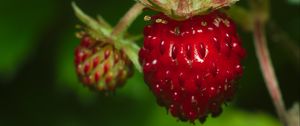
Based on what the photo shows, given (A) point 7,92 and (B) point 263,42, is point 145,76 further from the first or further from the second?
(A) point 7,92

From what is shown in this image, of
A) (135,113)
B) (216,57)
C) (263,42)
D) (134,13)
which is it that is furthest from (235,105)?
(216,57)

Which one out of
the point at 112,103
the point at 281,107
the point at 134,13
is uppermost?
the point at 134,13

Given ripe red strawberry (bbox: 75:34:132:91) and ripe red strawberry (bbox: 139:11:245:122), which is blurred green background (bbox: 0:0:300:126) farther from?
ripe red strawberry (bbox: 139:11:245:122)

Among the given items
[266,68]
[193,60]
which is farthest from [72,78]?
[193,60]

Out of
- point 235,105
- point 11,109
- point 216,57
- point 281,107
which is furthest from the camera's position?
point 11,109

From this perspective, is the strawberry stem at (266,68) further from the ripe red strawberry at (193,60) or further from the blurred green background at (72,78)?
the ripe red strawberry at (193,60)

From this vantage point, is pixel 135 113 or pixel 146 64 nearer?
pixel 146 64

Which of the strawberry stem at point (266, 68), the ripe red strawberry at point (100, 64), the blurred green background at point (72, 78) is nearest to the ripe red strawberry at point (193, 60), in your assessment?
the ripe red strawberry at point (100, 64)
